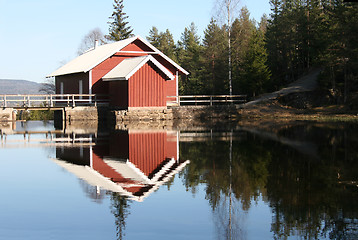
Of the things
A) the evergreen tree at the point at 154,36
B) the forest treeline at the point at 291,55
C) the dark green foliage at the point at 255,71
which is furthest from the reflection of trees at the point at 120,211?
the evergreen tree at the point at 154,36

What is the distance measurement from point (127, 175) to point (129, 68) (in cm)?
2440

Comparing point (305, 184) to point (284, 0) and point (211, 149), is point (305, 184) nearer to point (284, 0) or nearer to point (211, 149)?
point (211, 149)

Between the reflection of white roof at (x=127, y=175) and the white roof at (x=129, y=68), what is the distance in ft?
66.8

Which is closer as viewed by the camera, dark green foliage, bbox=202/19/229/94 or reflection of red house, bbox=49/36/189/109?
reflection of red house, bbox=49/36/189/109

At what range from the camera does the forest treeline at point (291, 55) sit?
35656 millimetres

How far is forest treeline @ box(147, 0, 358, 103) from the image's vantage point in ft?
117

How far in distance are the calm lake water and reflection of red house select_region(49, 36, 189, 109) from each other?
18.2m

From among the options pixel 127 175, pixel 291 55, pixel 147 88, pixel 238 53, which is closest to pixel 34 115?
pixel 147 88

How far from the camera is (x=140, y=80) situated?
34594 mm

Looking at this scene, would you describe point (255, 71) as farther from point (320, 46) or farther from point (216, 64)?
point (216, 64)

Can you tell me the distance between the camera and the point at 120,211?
7.82 meters

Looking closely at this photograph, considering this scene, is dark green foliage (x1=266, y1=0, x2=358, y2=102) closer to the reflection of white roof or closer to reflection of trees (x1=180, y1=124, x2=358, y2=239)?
reflection of trees (x1=180, y1=124, x2=358, y2=239)

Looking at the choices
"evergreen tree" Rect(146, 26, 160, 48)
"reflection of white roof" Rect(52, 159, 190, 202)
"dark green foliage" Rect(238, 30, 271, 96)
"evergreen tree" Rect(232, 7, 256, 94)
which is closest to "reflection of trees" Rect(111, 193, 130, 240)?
"reflection of white roof" Rect(52, 159, 190, 202)

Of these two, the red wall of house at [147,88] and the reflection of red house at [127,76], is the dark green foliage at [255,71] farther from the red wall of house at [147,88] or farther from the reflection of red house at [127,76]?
the red wall of house at [147,88]
